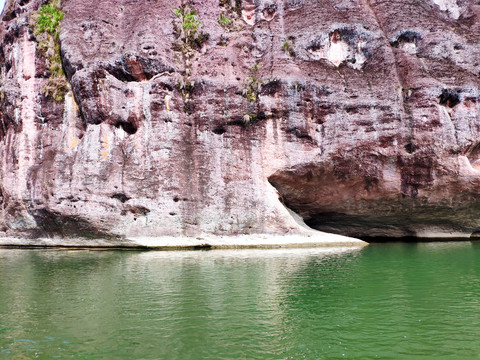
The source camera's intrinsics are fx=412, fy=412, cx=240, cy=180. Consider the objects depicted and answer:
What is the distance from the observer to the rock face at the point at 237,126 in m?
21.4

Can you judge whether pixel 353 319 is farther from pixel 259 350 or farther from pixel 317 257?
pixel 317 257

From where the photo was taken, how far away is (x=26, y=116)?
2323cm

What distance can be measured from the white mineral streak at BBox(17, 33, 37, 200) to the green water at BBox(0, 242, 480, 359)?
9.49 meters

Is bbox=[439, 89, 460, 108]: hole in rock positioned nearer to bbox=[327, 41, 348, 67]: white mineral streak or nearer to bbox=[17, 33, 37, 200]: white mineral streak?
bbox=[327, 41, 348, 67]: white mineral streak

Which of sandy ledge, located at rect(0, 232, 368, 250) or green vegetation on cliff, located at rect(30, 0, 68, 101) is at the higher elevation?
green vegetation on cliff, located at rect(30, 0, 68, 101)

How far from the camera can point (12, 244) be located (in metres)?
22.6

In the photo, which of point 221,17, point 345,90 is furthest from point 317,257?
point 221,17

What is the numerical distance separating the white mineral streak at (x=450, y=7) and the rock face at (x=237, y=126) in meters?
2.14

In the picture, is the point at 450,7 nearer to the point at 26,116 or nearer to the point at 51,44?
the point at 51,44

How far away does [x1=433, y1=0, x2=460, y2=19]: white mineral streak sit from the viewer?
26516 millimetres

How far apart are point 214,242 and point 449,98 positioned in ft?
48.1

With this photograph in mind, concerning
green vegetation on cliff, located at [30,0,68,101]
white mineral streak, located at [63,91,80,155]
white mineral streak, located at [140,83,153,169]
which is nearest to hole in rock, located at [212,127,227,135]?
white mineral streak, located at [140,83,153,169]

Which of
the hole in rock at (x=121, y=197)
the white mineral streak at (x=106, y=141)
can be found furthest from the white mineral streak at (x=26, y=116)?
the hole in rock at (x=121, y=197)

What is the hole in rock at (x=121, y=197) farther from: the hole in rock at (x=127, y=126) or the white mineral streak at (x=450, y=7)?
the white mineral streak at (x=450, y=7)
